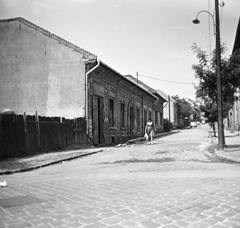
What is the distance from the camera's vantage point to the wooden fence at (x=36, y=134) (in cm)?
1053

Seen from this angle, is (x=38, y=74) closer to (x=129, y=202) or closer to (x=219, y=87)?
(x=219, y=87)

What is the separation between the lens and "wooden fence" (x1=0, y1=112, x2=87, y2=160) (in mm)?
10531

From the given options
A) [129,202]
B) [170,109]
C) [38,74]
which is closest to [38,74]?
[38,74]

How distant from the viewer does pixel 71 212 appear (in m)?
3.65

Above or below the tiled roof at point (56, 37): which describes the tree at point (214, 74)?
below

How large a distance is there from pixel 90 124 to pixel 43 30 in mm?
6032

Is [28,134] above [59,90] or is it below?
below

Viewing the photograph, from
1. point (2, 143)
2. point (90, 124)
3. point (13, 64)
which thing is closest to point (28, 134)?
point (2, 143)

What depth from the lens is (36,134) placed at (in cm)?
1210

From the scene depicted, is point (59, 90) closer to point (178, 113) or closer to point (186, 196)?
point (186, 196)

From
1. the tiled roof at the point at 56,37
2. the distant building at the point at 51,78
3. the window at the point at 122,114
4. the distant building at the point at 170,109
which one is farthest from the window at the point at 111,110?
the distant building at the point at 170,109

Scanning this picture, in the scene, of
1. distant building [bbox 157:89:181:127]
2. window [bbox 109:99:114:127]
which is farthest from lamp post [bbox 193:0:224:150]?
distant building [bbox 157:89:181:127]

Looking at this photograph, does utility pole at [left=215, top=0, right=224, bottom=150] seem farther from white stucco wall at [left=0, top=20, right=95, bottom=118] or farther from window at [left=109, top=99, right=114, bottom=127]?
window at [left=109, top=99, right=114, bottom=127]

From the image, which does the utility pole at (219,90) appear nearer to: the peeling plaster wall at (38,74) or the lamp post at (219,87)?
the lamp post at (219,87)
